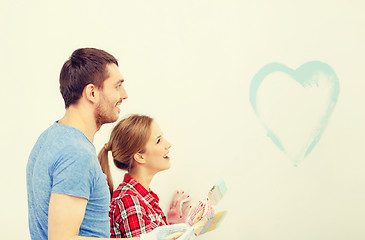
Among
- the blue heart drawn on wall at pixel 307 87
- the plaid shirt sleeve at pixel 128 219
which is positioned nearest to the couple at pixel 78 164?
the plaid shirt sleeve at pixel 128 219

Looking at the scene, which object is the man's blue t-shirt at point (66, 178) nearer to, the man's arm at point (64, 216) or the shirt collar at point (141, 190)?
the man's arm at point (64, 216)

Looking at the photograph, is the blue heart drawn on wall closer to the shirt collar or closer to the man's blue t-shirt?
the shirt collar

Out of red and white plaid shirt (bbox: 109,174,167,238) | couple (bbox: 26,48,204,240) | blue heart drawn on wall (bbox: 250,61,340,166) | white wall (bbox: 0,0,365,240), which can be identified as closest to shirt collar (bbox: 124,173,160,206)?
red and white plaid shirt (bbox: 109,174,167,238)

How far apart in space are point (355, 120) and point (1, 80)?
1.28 m

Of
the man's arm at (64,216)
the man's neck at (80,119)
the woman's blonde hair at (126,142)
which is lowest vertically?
the man's arm at (64,216)

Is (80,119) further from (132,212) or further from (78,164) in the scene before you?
(132,212)

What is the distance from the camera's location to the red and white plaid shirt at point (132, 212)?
4.33ft

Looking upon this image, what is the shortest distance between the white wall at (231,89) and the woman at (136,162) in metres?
0.11

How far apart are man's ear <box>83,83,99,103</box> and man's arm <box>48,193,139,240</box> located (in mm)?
232

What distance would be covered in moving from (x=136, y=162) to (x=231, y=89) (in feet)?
1.56

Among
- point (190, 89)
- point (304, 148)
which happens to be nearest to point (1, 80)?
point (190, 89)

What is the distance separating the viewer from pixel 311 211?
5.74ft

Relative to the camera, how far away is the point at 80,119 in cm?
103

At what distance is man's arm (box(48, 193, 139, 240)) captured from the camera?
2.93 ft
